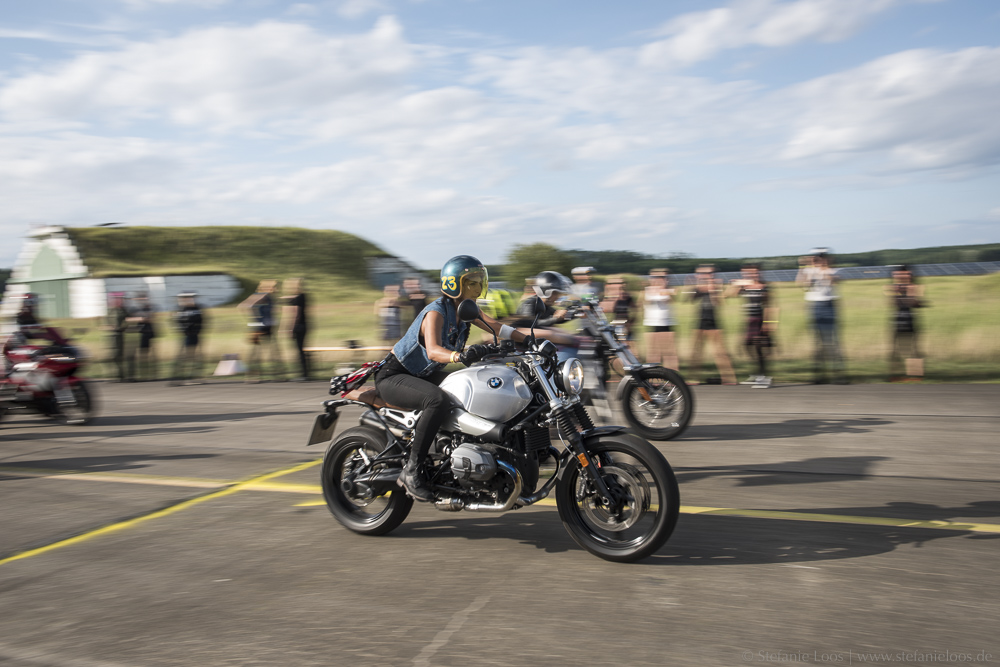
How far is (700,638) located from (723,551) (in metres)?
1.20

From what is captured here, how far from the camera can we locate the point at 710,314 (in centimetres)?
1281

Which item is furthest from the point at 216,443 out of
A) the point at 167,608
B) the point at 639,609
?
the point at 639,609

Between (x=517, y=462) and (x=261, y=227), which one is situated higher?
(x=261, y=227)

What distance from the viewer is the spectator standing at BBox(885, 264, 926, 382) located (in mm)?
11844

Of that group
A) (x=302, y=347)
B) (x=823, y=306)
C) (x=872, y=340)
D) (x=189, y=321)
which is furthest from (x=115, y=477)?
(x=872, y=340)

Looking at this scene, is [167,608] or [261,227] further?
[261,227]

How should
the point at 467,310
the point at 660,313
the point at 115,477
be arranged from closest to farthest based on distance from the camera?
1. the point at 467,310
2. the point at 115,477
3. the point at 660,313

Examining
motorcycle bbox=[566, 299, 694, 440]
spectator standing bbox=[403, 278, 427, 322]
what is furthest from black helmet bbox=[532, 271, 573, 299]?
spectator standing bbox=[403, 278, 427, 322]

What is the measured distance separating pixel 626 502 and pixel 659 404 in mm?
3972

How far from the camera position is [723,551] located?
15.0 ft

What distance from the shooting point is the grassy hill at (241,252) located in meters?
76.0

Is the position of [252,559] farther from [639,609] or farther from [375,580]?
[639,609]

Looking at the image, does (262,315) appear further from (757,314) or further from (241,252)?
(241,252)

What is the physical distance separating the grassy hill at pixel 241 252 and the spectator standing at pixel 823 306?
204ft
